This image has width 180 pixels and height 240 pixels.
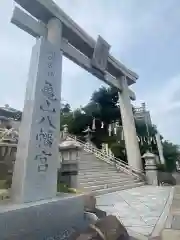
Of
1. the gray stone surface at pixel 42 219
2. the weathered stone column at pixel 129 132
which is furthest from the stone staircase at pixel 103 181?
the gray stone surface at pixel 42 219

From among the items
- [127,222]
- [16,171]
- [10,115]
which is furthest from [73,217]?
[10,115]

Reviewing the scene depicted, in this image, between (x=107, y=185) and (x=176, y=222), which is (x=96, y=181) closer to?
(x=107, y=185)

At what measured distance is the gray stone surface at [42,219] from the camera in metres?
1.89

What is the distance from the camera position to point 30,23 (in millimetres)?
7109

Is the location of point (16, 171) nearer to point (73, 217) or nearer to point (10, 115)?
point (73, 217)

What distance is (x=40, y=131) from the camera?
3020 millimetres

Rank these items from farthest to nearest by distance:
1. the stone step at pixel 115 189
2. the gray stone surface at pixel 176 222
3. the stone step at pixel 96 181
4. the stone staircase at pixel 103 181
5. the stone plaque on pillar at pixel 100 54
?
the stone plaque on pillar at pixel 100 54 < the stone step at pixel 96 181 < the stone staircase at pixel 103 181 < the stone step at pixel 115 189 < the gray stone surface at pixel 176 222

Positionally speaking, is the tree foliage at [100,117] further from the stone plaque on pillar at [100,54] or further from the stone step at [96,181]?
the stone step at [96,181]

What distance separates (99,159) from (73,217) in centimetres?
900

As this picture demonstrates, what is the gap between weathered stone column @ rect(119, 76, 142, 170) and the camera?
1155cm

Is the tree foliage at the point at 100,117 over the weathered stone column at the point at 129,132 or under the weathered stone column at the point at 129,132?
over

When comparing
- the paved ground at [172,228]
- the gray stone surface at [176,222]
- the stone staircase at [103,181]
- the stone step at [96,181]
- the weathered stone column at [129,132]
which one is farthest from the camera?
the weathered stone column at [129,132]

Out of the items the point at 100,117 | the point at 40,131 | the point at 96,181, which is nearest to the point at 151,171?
the point at 96,181

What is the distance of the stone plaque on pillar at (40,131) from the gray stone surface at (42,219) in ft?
1.24
